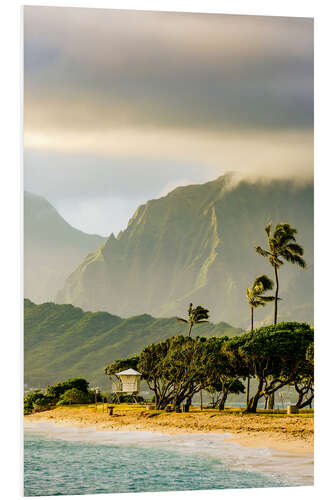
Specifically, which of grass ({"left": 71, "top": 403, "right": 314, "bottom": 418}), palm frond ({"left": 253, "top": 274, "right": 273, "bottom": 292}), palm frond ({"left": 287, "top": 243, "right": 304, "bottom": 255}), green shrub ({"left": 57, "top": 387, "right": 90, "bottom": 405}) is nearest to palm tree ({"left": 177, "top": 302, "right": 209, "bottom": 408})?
grass ({"left": 71, "top": 403, "right": 314, "bottom": 418})

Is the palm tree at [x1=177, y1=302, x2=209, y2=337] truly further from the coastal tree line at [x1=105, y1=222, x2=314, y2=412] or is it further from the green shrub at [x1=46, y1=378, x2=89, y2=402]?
the green shrub at [x1=46, y1=378, x2=89, y2=402]

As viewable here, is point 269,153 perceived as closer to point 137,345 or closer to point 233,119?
point 233,119

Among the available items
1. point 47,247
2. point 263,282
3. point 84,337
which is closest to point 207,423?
point 263,282

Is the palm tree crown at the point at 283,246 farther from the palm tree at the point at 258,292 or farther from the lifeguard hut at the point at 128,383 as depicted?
the lifeguard hut at the point at 128,383

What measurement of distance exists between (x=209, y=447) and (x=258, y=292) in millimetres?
3478

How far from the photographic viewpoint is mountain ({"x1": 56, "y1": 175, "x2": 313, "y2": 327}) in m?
12.5

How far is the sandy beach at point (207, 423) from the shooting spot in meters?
10.8

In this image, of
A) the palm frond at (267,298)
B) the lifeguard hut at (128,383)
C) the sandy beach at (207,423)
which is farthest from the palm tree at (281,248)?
the lifeguard hut at (128,383)

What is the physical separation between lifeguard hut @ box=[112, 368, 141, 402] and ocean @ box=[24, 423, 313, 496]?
2254 millimetres

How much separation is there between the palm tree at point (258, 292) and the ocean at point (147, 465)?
8.55 ft

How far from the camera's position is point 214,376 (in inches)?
523

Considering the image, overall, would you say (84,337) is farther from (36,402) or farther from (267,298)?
(267,298)

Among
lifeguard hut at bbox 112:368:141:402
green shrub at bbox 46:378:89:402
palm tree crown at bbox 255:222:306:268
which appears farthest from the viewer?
lifeguard hut at bbox 112:368:141:402

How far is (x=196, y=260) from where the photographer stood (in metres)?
14.4
